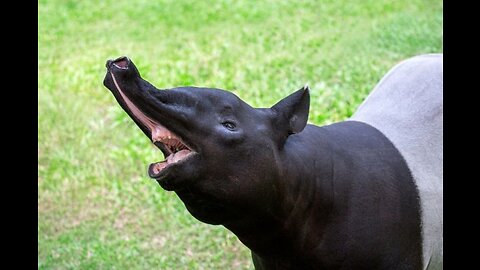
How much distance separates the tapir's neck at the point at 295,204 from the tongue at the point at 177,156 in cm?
38

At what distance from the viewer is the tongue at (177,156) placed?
9.50 ft

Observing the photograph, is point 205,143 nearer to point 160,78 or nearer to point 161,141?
point 161,141

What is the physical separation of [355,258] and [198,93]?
104 cm

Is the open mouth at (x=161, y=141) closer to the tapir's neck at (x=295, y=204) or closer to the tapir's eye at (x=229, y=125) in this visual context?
the tapir's eye at (x=229, y=125)

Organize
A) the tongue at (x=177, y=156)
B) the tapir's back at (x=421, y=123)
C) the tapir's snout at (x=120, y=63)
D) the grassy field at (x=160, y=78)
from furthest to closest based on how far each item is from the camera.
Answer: the grassy field at (x=160, y=78) → the tapir's back at (x=421, y=123) → the tongue at (x=177, y=156) → the tapir's snout at (x=120, y=63)

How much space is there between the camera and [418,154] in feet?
13.1

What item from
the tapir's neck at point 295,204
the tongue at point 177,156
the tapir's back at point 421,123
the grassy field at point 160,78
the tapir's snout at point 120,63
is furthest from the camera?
the grassy field at point 160,78

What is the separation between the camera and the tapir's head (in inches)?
112

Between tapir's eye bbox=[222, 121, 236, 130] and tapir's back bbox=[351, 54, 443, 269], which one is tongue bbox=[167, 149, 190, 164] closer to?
tapir's eye bbox=[222, 121, 236, 130]

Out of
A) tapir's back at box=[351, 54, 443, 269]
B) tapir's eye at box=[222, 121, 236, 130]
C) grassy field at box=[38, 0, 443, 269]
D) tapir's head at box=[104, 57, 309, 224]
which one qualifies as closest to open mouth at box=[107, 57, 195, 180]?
tapir's head at box=[104, 57, 309, 224]

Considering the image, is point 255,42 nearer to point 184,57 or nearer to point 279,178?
point 184,57

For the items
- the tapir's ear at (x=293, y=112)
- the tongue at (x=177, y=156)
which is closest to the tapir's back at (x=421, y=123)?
the tapir's ear at (x=293, y=112)

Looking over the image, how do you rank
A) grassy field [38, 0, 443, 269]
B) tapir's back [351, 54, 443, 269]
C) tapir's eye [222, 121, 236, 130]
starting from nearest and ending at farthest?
tapir's eye [222, 121, 236, 130] < tapir's back [351, 54, 443, 269] < grassy field [38, 0, 443, 269]

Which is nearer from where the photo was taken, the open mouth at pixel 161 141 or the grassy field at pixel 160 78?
the open mouth at pixel 161 141
